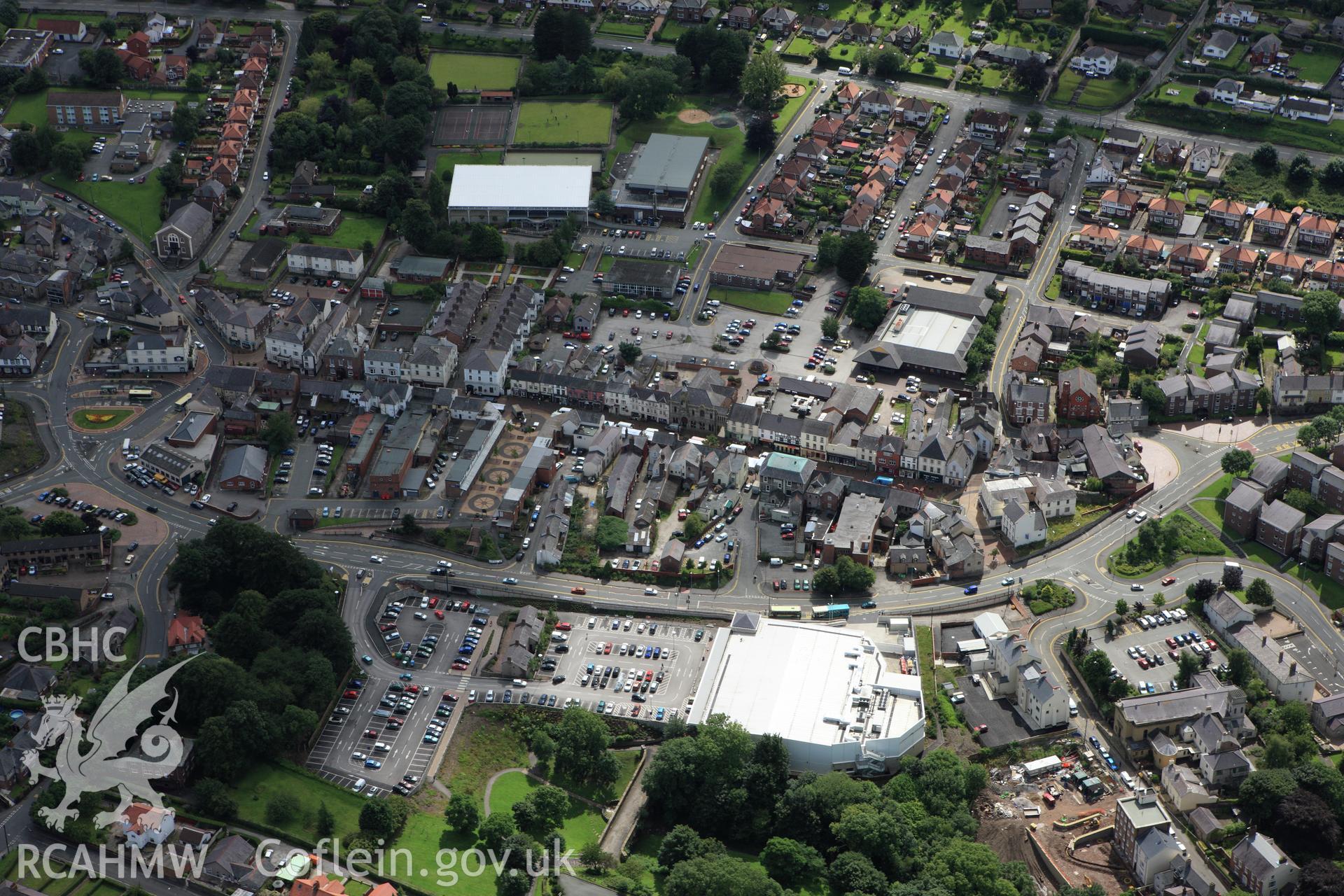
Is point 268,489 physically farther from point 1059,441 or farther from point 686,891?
point 1059,441

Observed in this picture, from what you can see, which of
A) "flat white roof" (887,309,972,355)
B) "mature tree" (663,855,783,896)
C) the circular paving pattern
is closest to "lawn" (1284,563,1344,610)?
"flat white roof" (887,309,972,355)

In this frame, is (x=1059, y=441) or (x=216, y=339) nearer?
(x=1059, y=441)

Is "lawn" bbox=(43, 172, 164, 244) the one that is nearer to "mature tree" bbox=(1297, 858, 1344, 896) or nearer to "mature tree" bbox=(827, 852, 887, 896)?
"mature tree" bbox=(827, 852, 887, 896)

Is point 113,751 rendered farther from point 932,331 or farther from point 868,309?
point 932,331

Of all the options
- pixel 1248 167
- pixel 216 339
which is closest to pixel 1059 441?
pixel 1248 167

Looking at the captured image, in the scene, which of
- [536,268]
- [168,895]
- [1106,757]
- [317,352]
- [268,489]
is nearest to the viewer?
[168,895]

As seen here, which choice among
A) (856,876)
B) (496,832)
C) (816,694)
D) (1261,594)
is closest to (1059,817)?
(856,876)

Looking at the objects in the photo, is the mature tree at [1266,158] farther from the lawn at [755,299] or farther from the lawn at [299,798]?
the lawn at [299,798]
